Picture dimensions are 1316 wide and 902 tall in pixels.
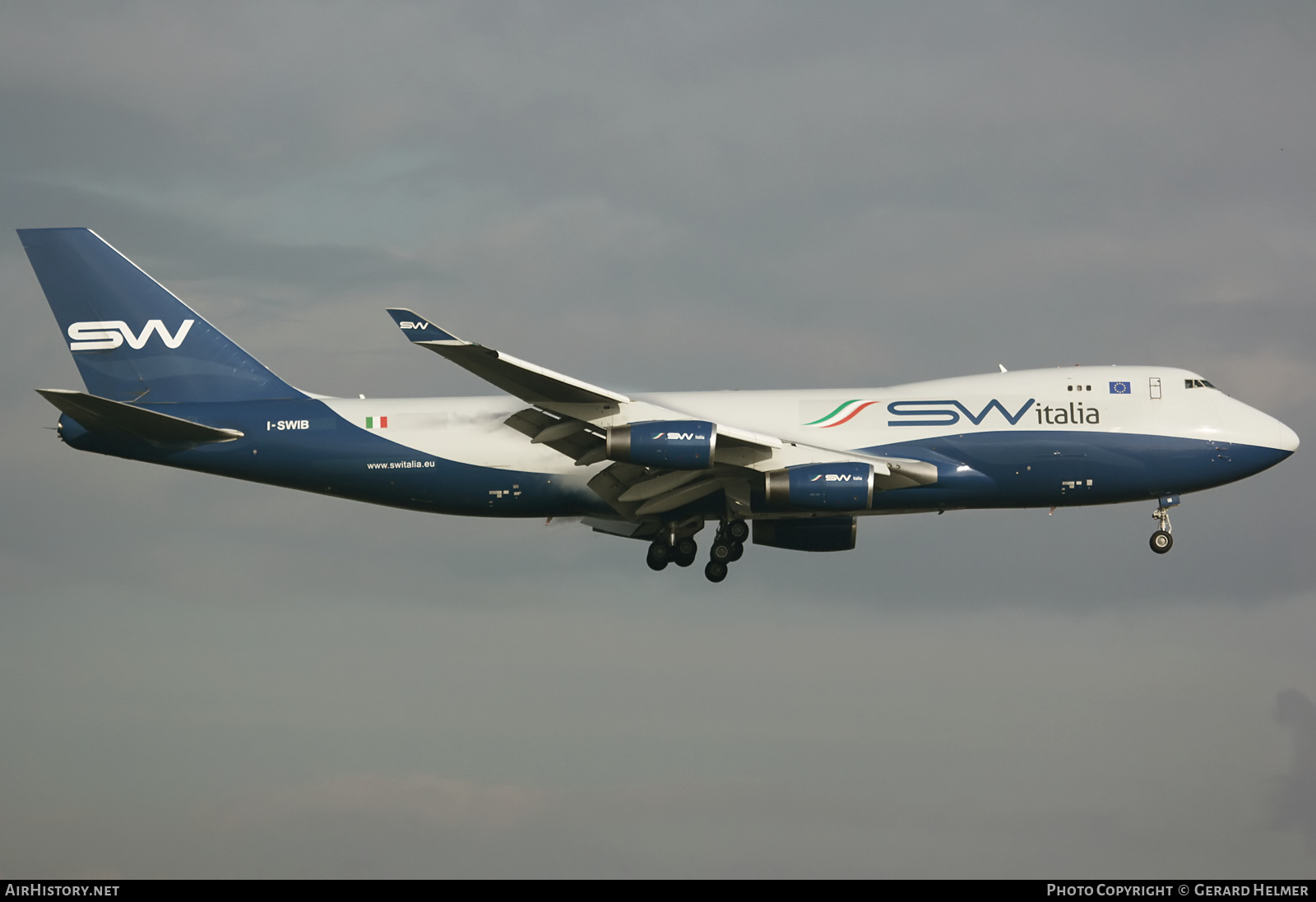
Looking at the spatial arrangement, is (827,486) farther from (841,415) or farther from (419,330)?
(419,330)

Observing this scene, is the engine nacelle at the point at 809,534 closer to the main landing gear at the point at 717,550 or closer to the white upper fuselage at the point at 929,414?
the main landing gear at the point at 717,550

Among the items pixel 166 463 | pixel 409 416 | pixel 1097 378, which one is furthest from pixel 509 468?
pixel 1097 378

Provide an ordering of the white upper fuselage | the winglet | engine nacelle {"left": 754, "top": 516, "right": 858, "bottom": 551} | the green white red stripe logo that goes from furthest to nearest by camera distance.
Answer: engine nacelle {"left": 754, "top": 516, "right": 858, "bottom": 551}
the green white red stripe logo
the white upper fuselage
the winglet

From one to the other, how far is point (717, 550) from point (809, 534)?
2.84 m

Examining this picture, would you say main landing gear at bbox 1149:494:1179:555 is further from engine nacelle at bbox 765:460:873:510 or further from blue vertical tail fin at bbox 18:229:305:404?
blue vertical tail fin at bbox 18:229:305:404

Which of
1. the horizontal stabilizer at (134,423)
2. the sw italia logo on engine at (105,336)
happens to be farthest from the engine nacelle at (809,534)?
the sw italia logo on engine at (105,336)

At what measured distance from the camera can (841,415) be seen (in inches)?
1642

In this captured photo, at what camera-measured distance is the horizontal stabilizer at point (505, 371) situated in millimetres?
34250

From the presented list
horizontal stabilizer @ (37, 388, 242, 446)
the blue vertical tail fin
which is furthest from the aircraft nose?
horizontal stabilizer @ (37, 388, 242, 446)

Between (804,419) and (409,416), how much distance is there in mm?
11777

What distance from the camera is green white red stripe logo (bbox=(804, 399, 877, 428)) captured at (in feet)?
137

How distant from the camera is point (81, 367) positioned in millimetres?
44500

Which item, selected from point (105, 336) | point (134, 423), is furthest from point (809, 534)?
point (105, 336)

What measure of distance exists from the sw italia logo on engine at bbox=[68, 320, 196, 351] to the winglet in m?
14.0
